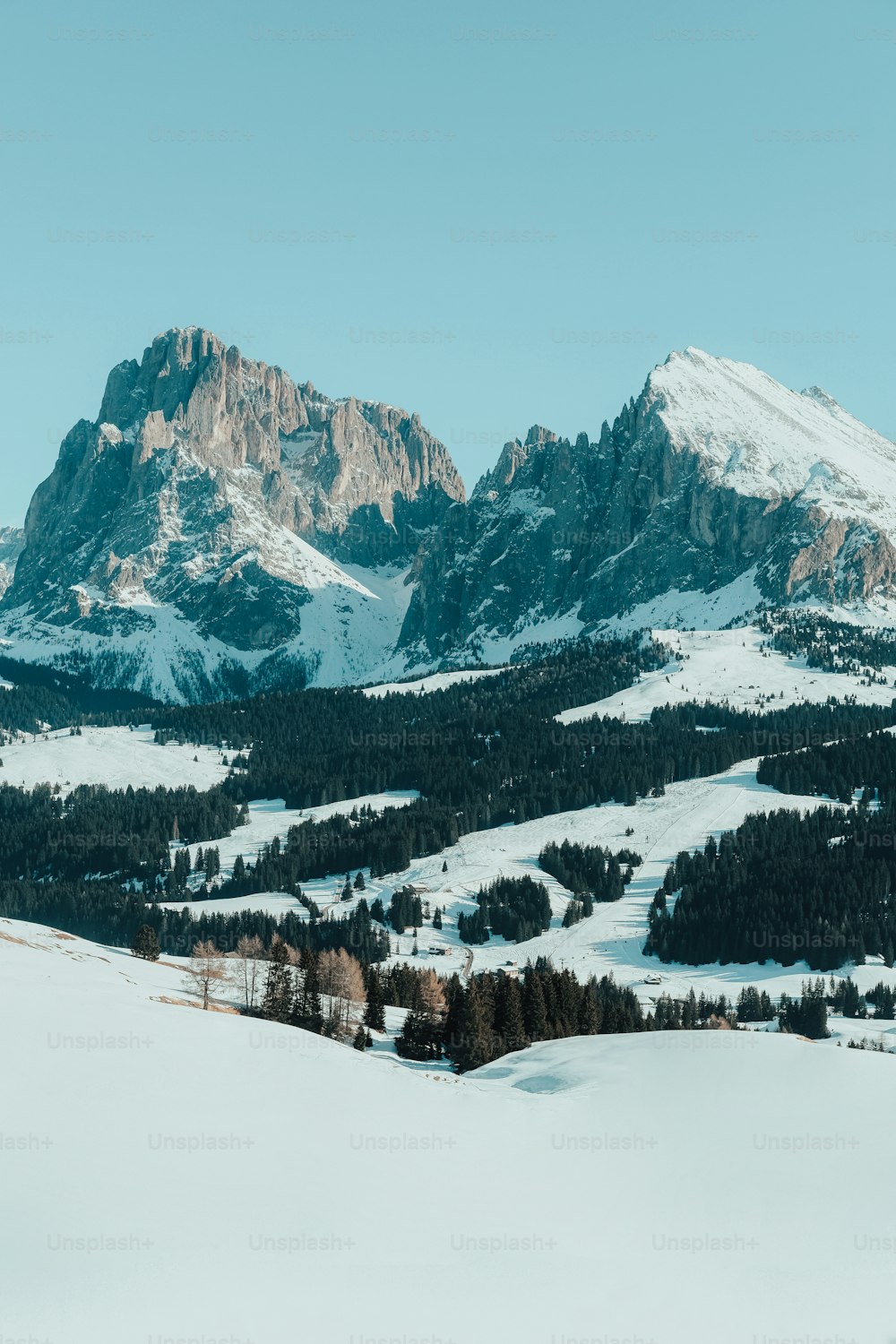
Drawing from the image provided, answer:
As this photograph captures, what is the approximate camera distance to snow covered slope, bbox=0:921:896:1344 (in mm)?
30172

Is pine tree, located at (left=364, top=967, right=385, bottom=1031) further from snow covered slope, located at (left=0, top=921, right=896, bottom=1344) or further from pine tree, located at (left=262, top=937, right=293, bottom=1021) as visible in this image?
snow covered slope, located at (left=0, top=921, right=896, bottom=1344)

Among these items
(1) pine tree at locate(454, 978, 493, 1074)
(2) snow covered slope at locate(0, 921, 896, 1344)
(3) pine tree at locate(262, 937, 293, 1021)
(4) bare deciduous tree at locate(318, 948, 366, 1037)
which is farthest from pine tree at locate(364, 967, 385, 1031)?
(2) snow covered slope at locate(0, 921, 896, 1344)

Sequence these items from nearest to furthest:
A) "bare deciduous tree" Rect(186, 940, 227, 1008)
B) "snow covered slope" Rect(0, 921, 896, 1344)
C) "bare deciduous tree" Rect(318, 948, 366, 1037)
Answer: "snow covered slope" Rect(0, 921, 896, 1344), "bare deciduous tree" Rect(186, 940, 227, 1008), "bare deciduous tree" Rect(318, 948, 366, 1037)

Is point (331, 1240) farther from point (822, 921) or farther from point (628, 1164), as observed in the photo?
point (822, 921)

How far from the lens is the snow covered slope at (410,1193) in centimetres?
3017

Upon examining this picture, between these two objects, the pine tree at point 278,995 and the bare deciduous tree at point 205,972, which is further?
the pine tree at point 278,995

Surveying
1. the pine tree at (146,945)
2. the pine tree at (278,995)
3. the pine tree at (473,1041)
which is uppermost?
the pine tree at (146,945)

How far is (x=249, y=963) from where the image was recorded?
4085 inches

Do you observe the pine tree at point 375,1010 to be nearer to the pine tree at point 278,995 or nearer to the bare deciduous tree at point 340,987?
the bare deciduous tree at point 340,987

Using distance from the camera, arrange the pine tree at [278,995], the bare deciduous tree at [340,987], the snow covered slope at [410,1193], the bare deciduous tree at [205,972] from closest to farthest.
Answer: the snow covered slope at [410,1193], the bare deciduous tree at [205,972], the pine tree at [278,995], the bare deciduous tree at [340,987]

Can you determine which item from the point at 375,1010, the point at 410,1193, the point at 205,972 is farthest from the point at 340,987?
the point at 410,1193

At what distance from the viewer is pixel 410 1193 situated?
39.0 metres

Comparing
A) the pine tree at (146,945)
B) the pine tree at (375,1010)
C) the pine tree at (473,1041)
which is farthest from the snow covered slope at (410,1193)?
the pine tree at (146,945)

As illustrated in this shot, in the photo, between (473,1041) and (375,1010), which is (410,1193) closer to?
(473,1041)
